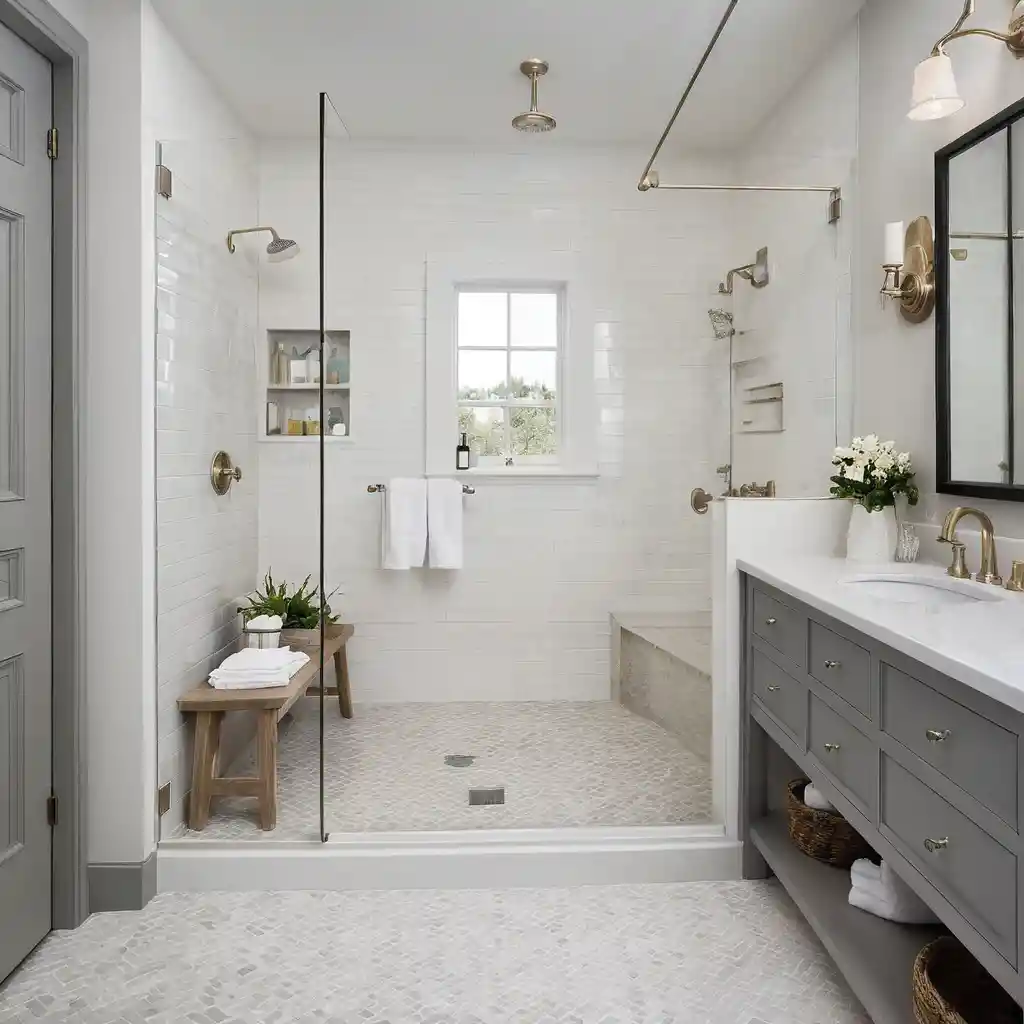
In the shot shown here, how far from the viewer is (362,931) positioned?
6.89ft

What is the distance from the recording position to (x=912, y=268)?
233 cm

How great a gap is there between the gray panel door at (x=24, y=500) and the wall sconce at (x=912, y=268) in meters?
2.11

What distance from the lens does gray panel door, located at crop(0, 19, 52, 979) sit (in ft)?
6.35

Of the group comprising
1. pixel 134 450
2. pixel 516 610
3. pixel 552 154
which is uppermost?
pixel 552 154

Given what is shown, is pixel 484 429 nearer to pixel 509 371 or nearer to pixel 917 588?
pixel 509 371

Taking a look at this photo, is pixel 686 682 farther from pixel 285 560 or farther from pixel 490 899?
pixel 285 560

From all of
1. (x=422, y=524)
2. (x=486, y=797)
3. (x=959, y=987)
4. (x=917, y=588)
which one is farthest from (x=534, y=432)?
(x=959, y=987)

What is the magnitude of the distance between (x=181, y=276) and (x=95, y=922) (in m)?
1.68

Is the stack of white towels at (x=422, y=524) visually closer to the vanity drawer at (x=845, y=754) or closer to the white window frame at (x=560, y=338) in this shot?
the white window frame at (x=560, y=338)

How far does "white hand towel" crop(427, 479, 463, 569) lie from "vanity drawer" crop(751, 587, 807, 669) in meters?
1.33

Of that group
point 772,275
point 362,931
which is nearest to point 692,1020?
point 362,931

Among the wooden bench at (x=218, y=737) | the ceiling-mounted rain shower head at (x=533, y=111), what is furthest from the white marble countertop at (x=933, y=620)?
the ceiling-mounted rain shower head at (x=533, y=111)

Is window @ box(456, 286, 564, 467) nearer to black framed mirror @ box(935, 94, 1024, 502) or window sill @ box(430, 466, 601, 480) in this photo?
window sill @ box(430, 466, 601, 480)

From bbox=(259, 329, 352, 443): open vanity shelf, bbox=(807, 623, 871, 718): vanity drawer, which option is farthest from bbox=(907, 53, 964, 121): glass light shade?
bbox=(259, 329, 352, 443): open vanity shelf
